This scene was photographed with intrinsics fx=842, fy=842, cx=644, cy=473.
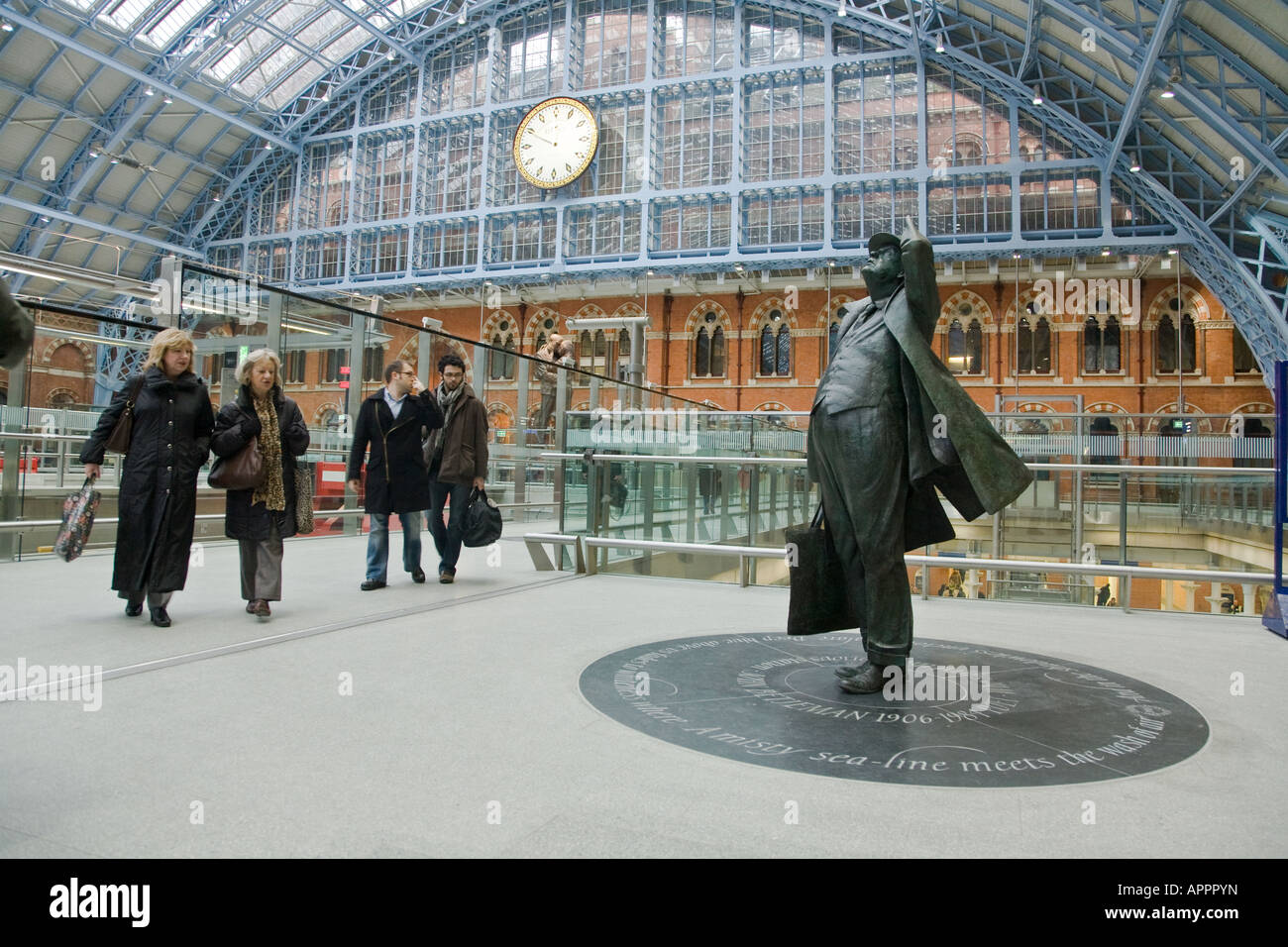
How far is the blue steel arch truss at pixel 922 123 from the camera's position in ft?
54.5

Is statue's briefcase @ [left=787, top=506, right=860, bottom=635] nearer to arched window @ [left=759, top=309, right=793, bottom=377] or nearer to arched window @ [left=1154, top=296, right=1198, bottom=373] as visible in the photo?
arched window @ [left=759, top=309, right=793, bottom=377]

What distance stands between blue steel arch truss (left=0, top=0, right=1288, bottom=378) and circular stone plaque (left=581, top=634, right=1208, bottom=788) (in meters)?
15.3

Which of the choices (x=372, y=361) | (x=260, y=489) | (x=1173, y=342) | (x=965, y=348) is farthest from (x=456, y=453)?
(x=1173, y=342)

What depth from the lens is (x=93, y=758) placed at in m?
2.41

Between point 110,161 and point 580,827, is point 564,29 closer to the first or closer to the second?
point 110,161

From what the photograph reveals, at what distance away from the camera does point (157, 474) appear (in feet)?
14.4

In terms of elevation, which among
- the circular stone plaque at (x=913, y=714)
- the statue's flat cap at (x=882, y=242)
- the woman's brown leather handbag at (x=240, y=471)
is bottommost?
the circular stone plaque at (x=913, y=714)

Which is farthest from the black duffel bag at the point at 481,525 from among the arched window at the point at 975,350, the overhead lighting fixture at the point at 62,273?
the arched window at the point at 975,350

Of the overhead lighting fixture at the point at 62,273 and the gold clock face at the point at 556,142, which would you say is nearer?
the overhead lighting fixture at the point at 62,273

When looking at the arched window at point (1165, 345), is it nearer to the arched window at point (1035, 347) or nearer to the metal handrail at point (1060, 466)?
the arched window at point (1035, 347)

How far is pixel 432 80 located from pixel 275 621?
107 feet

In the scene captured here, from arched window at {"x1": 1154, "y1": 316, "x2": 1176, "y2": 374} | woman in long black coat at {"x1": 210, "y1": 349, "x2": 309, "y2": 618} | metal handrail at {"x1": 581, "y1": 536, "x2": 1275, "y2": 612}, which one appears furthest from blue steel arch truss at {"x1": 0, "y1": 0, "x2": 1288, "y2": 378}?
woman in long black coat at {"x1": 210, "y1": 349, "x2": 309, "y2": 618}

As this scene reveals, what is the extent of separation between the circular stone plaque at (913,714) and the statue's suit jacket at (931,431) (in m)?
0.68

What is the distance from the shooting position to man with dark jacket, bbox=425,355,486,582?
20.0ft
